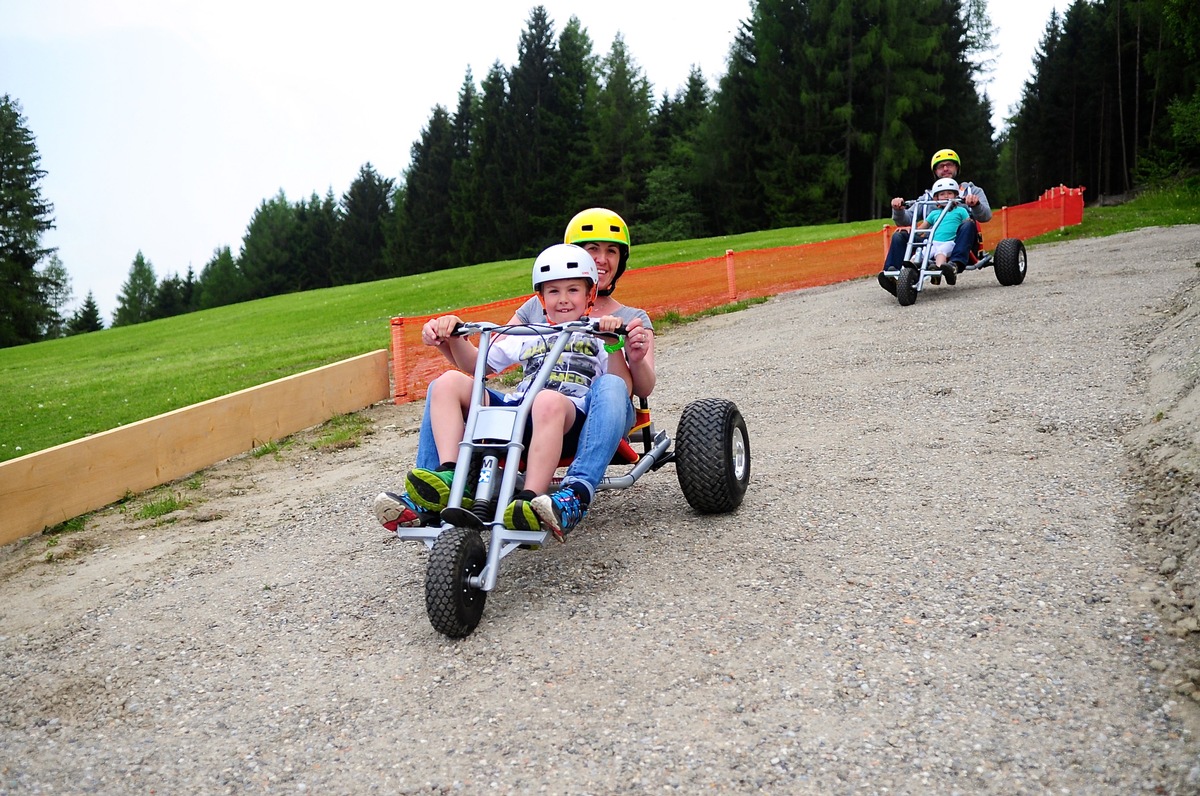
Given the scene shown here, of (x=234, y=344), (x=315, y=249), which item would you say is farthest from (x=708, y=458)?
(x=315, y=249)

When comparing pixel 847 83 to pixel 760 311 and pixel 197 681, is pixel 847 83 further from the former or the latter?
pixel 197 681

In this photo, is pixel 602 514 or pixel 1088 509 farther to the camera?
pixel 602 514

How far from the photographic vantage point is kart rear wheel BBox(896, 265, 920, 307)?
11359mm

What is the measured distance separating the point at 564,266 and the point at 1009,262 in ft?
29.2

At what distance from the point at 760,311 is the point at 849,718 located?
35.0 feet

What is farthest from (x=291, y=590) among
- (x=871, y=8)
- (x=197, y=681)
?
(x=871, y=8)

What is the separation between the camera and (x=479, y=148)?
197ft

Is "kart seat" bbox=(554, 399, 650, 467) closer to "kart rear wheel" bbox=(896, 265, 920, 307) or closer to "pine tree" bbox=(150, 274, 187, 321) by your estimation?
"kart rear wheel" bbox=(896, 265, 920, 307)

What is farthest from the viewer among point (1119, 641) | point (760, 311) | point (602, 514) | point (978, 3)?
point (978, 3)

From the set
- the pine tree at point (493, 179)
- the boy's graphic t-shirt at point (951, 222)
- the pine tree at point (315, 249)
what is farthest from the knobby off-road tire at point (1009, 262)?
the pine tree at point (315, 249)

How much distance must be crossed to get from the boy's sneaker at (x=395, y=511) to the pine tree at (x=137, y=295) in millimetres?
99142

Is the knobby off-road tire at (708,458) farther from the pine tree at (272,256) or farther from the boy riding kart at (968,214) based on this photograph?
the pine tree at (272,256)

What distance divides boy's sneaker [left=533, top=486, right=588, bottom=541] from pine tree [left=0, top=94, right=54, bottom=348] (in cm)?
5386

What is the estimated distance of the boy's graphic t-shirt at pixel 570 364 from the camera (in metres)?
4.41
